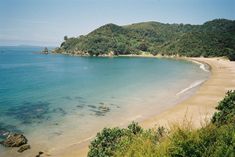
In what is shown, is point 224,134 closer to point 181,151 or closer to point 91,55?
point 181,151

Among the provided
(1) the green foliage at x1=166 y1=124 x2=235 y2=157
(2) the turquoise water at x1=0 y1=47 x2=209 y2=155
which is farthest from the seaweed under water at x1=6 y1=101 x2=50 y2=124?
(1) the green foliage at x1=166 y1=124 x2=235 y2=157

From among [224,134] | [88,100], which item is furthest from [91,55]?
[224,134]

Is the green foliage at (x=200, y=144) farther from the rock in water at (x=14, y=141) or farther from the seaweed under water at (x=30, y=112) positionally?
the seaweed under water at (x=30, y=112)

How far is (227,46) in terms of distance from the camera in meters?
151

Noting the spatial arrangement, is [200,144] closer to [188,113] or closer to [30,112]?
[188,113]

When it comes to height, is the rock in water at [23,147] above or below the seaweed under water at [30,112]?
below

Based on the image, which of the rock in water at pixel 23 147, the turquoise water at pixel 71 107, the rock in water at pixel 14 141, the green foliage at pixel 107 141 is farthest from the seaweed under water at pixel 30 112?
the green foliage at pixel 107 141

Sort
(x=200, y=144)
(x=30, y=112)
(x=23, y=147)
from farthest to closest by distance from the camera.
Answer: (x=30, y=112)
(x=23, y=147)
(x=200, y=144)

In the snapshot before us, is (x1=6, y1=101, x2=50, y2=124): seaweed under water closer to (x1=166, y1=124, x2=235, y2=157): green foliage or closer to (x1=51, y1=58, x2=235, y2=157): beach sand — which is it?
(x1=51, y1=58, x2=235, y2=157): beach sand

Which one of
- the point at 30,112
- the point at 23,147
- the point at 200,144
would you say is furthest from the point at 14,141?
the point at 200,144

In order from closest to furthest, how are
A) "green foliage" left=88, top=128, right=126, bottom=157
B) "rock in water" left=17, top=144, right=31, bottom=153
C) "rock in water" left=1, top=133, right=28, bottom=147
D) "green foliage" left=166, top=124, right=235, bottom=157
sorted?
"green foliage" left=166, top=124, right=235, bottom=157 → "green foliage" left=88, top=128, right=126, bottom=157 → "rock in water" left=17, top=144, right=31, bottom=153 → "rock in water" left=1, top=133, right=28, bottom=147

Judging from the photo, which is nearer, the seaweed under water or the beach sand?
the beach sand

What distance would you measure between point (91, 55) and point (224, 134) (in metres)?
179

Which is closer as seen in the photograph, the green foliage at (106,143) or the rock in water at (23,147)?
the green foliage at (106,143)
